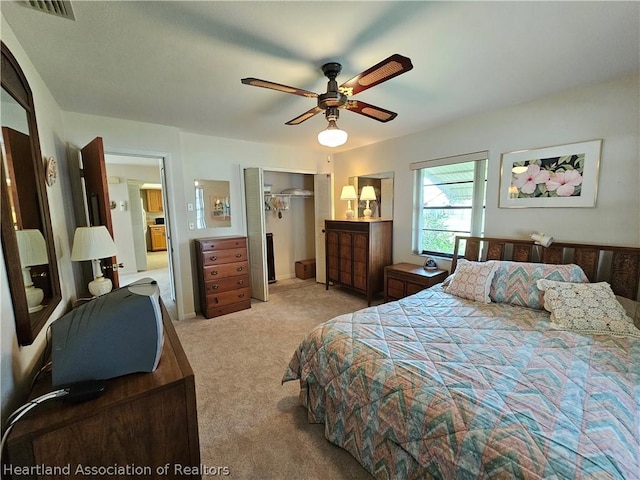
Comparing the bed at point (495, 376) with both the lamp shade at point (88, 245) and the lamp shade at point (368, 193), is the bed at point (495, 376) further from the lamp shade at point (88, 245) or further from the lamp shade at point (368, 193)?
the lamp shade at point (368, 193)

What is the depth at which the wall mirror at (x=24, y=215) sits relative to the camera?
1.04m

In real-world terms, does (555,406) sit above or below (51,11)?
below

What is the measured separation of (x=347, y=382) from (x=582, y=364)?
1.24 m

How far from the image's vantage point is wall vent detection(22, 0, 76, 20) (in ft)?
4.13

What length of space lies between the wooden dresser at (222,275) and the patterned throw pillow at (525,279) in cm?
298

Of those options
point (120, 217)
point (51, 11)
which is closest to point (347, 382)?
point (51, 11)

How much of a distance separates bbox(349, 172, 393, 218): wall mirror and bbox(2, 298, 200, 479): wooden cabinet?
11.7ft

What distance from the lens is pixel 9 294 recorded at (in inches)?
39.9

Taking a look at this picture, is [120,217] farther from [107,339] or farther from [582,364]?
[582,364]

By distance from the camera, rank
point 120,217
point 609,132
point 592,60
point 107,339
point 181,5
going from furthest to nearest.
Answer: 1. point 120,217
2. point 609,132
3. point 592,60
4. point 181,5
5. point 107,339

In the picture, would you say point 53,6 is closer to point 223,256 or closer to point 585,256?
point 223,256

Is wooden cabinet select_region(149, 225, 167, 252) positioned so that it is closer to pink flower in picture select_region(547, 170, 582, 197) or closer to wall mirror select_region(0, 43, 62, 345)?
wall mirror select_region(0, 43, 62, 345)

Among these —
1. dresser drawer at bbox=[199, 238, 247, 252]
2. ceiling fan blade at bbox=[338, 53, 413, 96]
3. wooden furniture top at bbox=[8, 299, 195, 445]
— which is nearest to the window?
ceiling fan blade at bbox=[338, 53, 413, 96]

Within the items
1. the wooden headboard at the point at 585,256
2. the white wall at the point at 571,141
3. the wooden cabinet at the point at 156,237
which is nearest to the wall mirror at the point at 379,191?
the white wall at the point at 571,141
